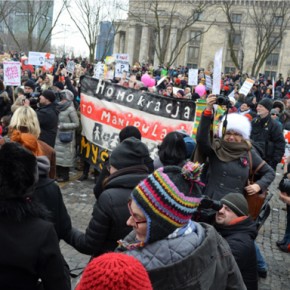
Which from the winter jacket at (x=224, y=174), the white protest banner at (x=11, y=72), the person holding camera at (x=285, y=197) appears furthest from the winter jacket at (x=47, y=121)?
the person holding camera at (x=285, y=197)

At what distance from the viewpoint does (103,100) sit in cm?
739

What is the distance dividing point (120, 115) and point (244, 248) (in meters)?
4.61

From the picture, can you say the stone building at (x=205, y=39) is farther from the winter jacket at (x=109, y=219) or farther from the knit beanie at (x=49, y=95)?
the winter jacket at (x=109, y=219)

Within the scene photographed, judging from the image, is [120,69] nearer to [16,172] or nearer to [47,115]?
[47,115]

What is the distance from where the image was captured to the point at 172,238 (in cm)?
182

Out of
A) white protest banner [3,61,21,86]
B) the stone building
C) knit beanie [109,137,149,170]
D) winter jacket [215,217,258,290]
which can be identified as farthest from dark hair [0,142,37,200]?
the stone building

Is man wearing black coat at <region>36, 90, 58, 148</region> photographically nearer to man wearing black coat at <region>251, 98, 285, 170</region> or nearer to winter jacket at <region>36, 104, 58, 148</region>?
winter jacket at <region>36, 104, 58, 148</region>

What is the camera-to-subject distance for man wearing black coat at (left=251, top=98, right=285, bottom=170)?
657cm

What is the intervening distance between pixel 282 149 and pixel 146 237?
5.28 meters

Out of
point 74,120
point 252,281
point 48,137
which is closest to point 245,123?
point 252,281

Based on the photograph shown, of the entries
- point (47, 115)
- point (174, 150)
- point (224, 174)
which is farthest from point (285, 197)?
point (47, 115)

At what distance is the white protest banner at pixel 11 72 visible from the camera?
8594 millimetres

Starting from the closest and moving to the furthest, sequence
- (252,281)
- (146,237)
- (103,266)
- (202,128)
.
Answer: (103,266), (146,237), (252,281), (202,128)

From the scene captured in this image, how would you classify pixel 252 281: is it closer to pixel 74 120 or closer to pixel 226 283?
pixel 226 283
